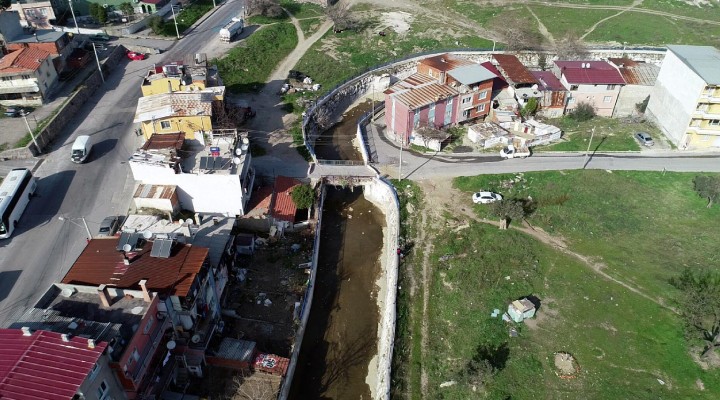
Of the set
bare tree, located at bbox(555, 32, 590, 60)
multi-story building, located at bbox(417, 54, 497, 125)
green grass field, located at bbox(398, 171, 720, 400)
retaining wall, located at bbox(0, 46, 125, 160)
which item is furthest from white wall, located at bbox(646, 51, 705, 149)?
retaining wall, located at bbox(0, 46, 125, 160)

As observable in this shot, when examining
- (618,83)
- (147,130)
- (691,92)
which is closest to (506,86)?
(618,83)

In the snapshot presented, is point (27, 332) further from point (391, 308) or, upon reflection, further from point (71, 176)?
point (71, 176)

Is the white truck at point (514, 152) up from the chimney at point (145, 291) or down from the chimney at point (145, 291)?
down

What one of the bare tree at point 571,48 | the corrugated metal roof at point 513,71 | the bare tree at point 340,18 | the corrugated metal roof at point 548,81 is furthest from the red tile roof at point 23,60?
the bare tree at point 571,48

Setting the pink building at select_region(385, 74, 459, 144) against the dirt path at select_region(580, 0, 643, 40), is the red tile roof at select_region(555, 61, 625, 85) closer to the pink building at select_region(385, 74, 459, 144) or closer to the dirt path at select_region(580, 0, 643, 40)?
the pink building at select_region(385, 74, 459, 144)

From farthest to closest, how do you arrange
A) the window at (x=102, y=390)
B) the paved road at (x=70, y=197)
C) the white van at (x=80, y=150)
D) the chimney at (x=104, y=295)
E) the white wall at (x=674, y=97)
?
Answer: the white wall at (x=674, y=97) → the white van at (x=80, y=150) → the paved road at (x=70, y=197) → the chimney at (x=104, y=295) → the window at (x=102, y=390)

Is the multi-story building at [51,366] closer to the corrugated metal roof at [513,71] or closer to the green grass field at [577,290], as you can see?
the green grass field at [577,290]
